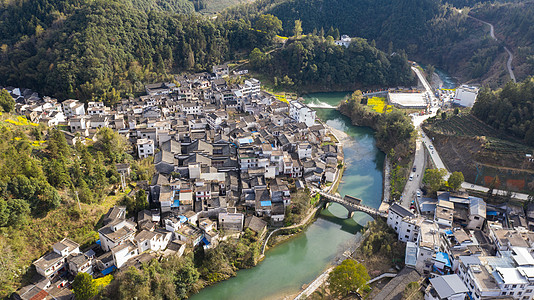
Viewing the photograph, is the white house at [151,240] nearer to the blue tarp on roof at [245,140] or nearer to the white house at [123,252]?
the white house at [123,252]

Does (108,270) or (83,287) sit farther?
(108,270)

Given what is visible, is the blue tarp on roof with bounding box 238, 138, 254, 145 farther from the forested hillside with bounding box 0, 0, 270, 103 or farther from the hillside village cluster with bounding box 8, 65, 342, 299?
the forested hillside with bounding box 0, 0, 270, 103

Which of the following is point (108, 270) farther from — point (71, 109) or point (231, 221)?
point (71, 109)

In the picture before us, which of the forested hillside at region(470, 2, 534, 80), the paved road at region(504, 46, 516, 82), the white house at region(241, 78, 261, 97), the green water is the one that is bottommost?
the green water

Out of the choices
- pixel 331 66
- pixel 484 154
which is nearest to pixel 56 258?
pixel 484 154

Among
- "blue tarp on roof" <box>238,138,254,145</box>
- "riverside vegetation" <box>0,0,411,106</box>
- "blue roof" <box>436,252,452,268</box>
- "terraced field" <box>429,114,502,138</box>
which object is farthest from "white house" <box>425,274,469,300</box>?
"riverside vegetation" <box>0,0,411,106</box>

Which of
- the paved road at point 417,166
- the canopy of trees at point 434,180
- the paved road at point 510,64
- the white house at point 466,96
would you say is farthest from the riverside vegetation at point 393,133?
the paved road at point 510,64
